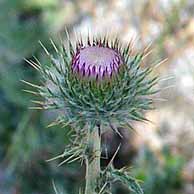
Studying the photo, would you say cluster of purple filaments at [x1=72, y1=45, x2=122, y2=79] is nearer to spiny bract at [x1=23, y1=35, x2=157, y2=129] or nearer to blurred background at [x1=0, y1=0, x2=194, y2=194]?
spiny bract at [x1=23, y1=35, x2=157, y2=129]

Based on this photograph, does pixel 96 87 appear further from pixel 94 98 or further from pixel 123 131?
pixel 123 131

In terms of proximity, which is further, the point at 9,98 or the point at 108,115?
the point at 9,98

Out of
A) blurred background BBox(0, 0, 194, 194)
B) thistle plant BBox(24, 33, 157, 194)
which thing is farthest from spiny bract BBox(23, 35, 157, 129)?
blurred background BBox(0, 0, 194, 194)

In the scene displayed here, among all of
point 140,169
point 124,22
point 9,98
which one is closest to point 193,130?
point 140,169

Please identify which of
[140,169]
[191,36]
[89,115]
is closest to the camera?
[89,115]

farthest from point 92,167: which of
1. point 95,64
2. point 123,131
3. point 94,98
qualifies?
point 123,131

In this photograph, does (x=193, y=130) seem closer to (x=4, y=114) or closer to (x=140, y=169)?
(x=140, y=169)
